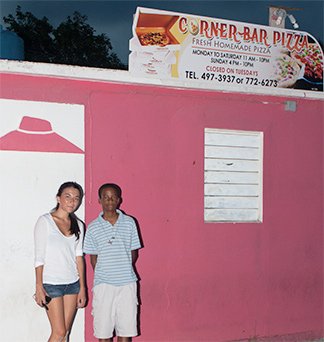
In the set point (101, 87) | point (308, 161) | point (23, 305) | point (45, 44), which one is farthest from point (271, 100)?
point (45, 44)

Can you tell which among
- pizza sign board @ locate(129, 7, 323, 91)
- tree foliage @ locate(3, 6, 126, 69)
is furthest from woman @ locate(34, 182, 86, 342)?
tree foliage @ locate(3, 6, 126, 69)

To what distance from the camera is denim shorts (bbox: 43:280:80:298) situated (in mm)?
5742

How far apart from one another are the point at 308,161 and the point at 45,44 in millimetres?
16004

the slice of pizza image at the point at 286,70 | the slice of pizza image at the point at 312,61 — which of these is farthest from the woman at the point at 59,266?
the slice of pizza image at the point at 312,61

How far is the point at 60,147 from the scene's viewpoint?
659cm

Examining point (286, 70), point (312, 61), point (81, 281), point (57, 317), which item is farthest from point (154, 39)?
point (57, 317)

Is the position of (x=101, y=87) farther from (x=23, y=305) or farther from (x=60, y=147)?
(x=23, y=305)

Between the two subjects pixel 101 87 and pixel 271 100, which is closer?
pixel 101 87

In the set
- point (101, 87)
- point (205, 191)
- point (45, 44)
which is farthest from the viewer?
point (45, 44)

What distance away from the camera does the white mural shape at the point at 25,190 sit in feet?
20.7

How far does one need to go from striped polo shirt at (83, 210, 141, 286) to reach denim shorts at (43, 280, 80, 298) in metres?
0.26

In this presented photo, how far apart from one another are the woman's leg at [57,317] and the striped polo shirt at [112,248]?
451 millimetres

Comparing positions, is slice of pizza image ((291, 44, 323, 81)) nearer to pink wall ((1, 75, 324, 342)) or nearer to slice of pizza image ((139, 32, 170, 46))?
pink wall ((1, 75, 324, 342))

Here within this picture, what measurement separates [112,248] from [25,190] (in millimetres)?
1083
